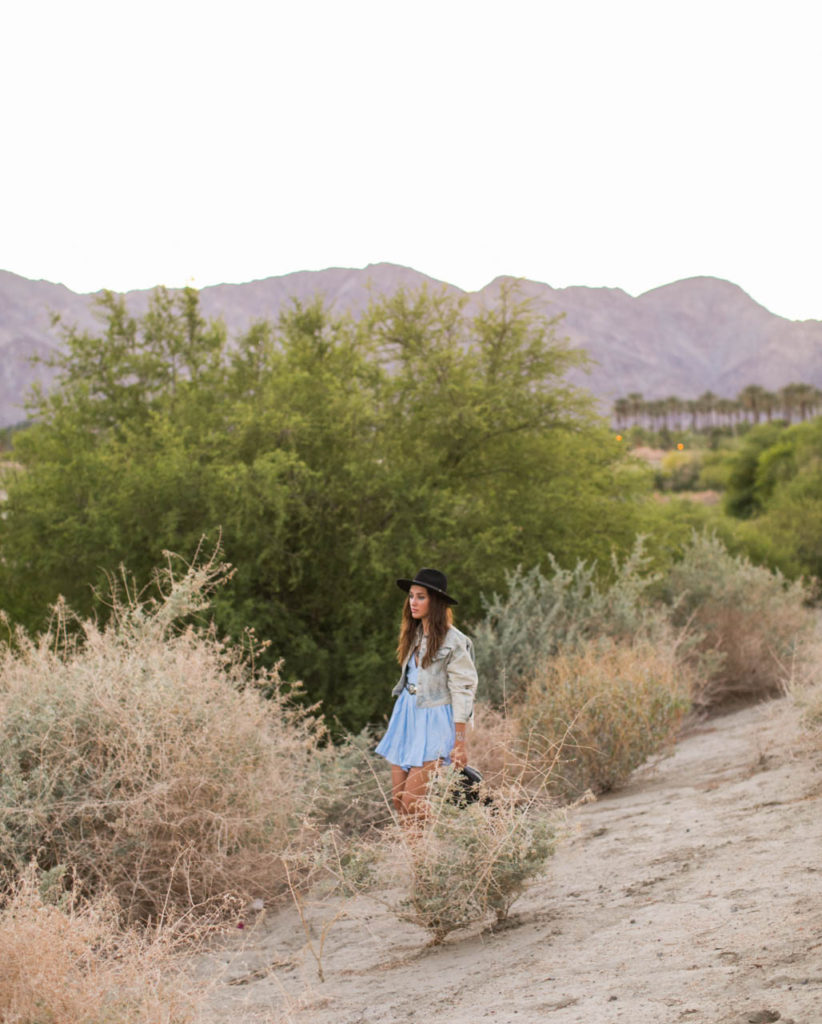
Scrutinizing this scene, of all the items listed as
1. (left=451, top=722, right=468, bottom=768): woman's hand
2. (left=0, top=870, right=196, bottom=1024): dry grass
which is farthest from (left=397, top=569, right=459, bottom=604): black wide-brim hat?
(left=0, top=870, right=196, bottom=1024): dry grass

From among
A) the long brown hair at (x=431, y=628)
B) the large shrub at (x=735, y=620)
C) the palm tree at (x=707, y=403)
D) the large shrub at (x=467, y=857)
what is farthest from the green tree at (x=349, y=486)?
the palm tree at (x=707, y=403)

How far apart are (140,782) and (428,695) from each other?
6.09 ft

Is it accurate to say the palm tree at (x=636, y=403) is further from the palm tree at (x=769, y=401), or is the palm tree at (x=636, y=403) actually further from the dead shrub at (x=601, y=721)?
the dead shrub at (x=601, y=721)

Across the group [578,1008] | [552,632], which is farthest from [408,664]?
[552,632]

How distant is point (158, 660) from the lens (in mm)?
7074

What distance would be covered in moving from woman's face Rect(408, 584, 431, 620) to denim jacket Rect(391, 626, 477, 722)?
0.22m

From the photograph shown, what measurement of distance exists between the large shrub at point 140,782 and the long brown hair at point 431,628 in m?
1.25

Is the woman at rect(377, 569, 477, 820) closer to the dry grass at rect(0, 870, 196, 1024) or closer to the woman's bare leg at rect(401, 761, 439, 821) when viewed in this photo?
the woman's bare leg at rect(401, 761, 439, 821)

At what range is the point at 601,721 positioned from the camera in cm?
838

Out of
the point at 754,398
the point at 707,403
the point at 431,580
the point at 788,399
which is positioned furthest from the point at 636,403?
the point at 431,580

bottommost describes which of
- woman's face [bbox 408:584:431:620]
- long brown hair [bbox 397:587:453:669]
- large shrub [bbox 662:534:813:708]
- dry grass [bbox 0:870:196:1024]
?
large shrub [bbox 662:534:813:708]

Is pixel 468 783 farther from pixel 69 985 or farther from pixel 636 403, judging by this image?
pixel 636 403

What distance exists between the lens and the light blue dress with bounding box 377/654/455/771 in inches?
253

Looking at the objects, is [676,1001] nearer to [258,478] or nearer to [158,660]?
[158,660]
